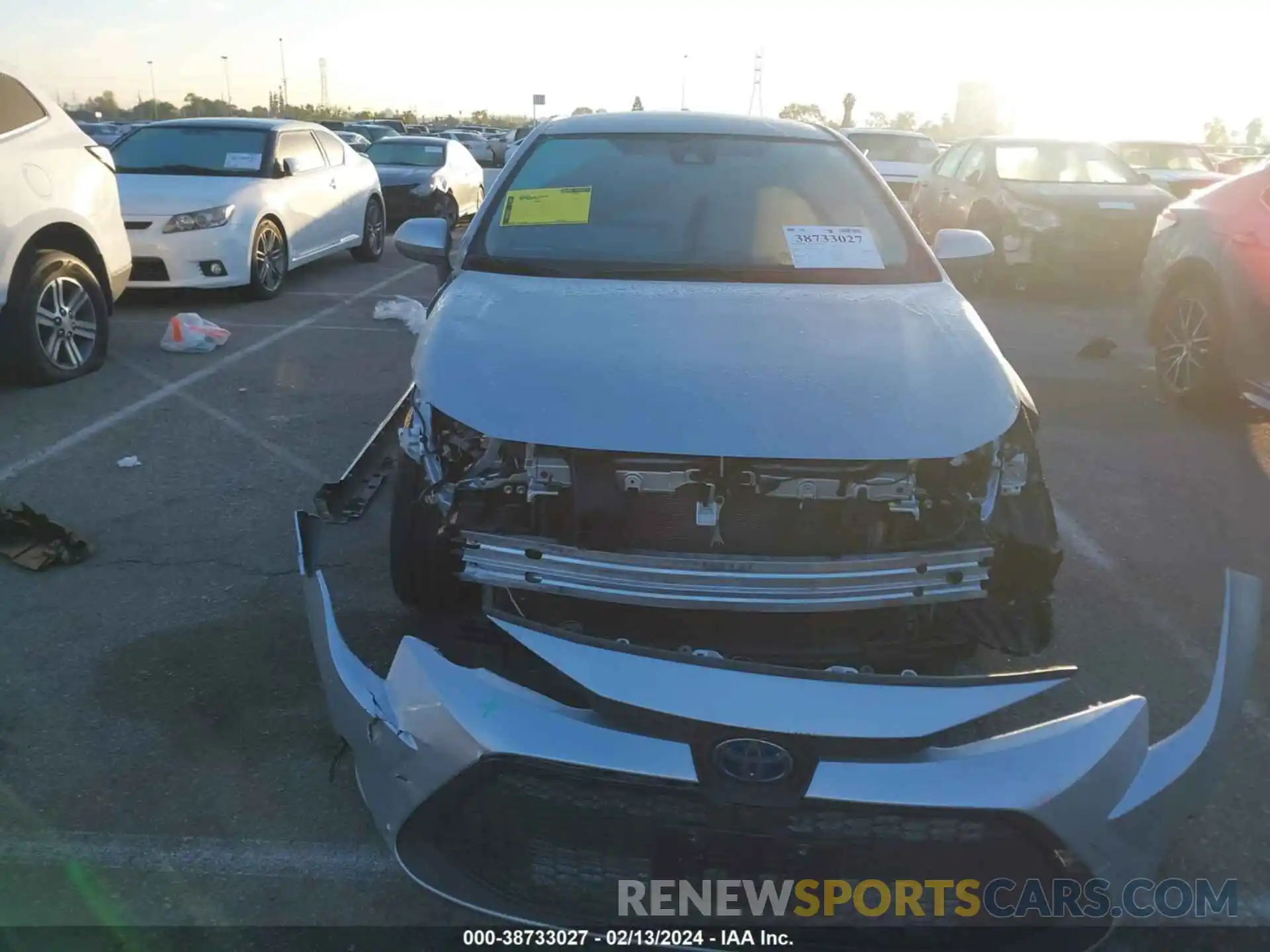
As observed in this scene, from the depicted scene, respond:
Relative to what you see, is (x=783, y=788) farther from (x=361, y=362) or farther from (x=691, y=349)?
(x=361, y=362)

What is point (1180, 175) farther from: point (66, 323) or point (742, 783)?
point (742, 783)

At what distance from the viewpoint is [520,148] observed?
4.30 meters

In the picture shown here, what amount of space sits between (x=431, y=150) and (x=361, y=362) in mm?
8620

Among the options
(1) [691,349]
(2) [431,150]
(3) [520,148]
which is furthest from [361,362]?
(2) [431,150]

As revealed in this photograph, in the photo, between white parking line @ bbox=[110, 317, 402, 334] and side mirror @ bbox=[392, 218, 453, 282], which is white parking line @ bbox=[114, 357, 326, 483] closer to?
side mirror @ bbox=[392, 218, 453, 282]

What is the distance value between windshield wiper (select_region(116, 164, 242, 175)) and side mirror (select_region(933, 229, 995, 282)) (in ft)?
23.0

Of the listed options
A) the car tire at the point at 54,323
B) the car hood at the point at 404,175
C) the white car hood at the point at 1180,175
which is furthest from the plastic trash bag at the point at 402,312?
the white car hood at the point at 1180,175

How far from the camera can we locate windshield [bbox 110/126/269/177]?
8.96m

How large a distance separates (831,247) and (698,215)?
0.52 meters

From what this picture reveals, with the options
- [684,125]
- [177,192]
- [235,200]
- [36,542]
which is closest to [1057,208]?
[684,125]

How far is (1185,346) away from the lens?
6273 mm

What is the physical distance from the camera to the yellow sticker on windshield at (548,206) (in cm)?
370

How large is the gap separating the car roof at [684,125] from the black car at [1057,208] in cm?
634

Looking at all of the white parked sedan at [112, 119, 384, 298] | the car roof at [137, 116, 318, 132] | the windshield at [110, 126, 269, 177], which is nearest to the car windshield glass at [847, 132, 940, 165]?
the white parked sedan at [112, 119, 384, 298]
